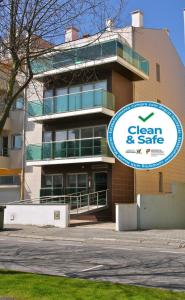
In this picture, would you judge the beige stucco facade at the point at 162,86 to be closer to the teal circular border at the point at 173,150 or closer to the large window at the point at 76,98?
the large window at the point at 76,98

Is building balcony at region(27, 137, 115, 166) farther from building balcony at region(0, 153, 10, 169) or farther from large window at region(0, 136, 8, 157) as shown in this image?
large window at region(0, 136, 8, 157)

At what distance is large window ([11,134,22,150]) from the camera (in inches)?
1298

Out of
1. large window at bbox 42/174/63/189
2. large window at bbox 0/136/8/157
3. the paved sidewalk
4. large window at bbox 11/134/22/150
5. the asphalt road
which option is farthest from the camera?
large window at bbox 0/136/8/157

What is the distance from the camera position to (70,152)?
1075 inches

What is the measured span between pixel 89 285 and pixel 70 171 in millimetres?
21738

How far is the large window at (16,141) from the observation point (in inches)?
1298

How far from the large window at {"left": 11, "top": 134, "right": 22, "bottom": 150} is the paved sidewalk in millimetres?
12182

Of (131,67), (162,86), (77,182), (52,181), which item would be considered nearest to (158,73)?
(162,86)

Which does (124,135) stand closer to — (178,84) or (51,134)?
(51,134)

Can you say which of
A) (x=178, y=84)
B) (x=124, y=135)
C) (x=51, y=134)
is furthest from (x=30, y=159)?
(x=178, y=84)

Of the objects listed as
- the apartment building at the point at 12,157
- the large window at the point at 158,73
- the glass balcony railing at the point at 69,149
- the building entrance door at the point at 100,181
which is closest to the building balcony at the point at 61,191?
the building entrance door at the point at 100,181

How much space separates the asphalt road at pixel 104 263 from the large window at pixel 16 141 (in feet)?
63.5

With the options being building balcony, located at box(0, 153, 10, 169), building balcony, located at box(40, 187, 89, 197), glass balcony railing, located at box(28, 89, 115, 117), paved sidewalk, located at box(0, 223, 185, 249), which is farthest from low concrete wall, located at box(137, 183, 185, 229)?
building balcony, located at box(0, 153, 10, 169)

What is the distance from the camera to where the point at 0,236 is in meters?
19.0
